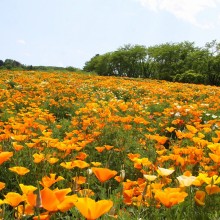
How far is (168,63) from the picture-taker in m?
53.8

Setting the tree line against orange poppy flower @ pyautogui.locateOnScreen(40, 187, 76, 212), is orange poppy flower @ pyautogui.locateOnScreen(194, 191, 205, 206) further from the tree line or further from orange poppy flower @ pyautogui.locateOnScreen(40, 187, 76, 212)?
the tree line

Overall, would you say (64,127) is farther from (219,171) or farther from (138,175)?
(219,171)

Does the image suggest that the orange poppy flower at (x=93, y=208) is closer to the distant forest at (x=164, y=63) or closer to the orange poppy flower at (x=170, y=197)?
the orange poppy flower at (x=170, y=197)

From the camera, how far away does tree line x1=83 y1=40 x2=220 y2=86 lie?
134 ft

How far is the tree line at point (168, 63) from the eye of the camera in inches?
1603

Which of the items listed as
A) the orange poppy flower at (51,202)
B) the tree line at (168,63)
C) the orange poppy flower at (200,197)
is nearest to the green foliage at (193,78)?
the tree line at (168,63)

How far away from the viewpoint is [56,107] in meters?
8.13

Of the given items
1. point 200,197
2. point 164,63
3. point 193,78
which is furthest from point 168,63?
point 200,197

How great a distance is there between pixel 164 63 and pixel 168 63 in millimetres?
847

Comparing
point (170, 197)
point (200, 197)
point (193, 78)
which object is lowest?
point (200, 197)

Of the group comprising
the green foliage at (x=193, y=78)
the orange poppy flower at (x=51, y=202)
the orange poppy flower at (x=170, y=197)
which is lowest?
the orange poppy flower at (x=170, y=197)

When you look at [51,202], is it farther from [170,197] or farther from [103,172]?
[170,197]

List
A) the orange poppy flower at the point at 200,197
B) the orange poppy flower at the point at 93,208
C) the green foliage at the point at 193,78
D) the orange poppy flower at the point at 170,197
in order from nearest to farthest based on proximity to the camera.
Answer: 1. the orange poppy flower at the point at 93,208
2. the orange poppy flower at the point at 170,197
3. the orange poppy flower at the point at 200,197
4. the green foliage at the point at 193,78

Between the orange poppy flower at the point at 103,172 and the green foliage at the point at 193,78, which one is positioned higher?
the green foliage at the point at 193,78
